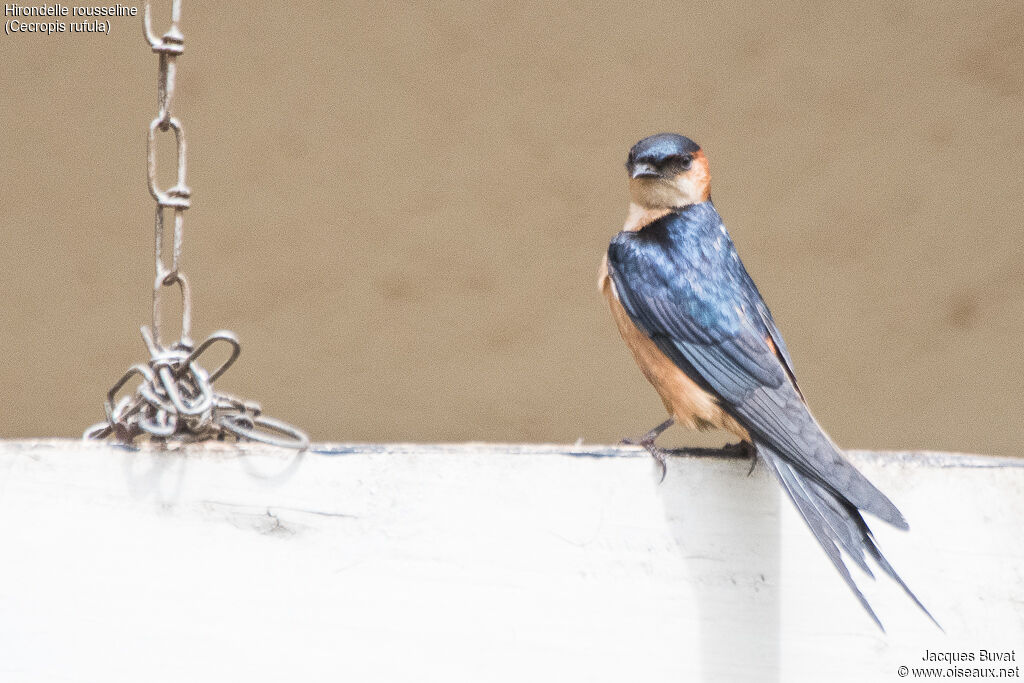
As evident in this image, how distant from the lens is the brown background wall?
241cm

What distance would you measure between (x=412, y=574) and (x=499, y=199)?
4.66 ft

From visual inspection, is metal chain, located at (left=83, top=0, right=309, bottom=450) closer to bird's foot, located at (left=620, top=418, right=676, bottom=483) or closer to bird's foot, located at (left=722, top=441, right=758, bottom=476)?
bird's foot, located at (left=620, top=418, right=676, bottom=483)

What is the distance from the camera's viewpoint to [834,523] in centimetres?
120

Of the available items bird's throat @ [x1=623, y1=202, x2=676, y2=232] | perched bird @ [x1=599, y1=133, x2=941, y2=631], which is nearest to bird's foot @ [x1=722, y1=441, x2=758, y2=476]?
perched bird @ [x1=599, y1=133, x2=941, y2=631]

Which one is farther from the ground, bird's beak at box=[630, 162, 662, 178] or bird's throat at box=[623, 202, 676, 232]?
bird's beak at box=[630, 162, 662, 178]

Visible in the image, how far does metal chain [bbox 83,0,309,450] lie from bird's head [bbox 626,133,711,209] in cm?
62

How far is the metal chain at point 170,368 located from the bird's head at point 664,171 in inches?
24.5

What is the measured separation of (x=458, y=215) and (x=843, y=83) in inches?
32.2

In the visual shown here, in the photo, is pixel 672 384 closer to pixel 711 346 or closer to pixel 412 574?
pixel 711 346

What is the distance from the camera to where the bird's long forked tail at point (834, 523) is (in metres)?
1.18

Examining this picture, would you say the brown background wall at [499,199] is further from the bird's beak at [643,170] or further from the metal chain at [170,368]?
the metal chain at [170,368]

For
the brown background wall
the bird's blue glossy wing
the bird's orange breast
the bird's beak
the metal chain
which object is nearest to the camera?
the metal chain

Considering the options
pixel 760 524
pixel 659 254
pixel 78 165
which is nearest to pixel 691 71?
pixel 659 254

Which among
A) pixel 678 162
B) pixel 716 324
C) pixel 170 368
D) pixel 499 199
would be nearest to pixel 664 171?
pixel 678 162
